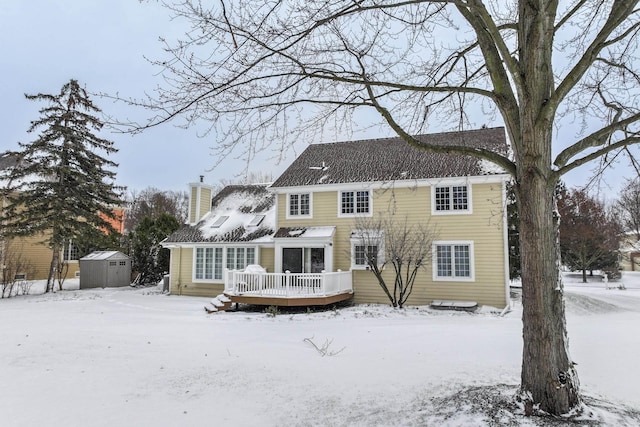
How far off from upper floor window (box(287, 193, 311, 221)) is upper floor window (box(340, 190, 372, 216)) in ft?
4.91

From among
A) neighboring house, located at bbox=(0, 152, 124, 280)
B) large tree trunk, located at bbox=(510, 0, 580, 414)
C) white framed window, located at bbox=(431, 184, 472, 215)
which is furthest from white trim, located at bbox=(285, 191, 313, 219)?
large tree trunk, located at bbox=(510, 0, 580, 414)

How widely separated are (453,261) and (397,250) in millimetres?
2123

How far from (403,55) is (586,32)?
9.55ft

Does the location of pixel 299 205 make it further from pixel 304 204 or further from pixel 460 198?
pixel 460 198

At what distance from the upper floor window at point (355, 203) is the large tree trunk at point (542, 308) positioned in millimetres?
11640

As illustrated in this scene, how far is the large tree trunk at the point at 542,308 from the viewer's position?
167 inches

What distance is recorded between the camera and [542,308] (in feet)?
14.1

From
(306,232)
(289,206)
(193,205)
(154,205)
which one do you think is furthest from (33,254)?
(306,232)

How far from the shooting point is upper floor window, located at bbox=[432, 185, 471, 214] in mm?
14805

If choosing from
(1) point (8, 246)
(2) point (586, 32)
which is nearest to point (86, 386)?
(2) point (586, 32)

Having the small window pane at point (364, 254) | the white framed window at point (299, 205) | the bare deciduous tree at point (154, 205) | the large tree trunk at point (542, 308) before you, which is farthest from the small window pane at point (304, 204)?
the bare deciduous tree at point (154, 205)

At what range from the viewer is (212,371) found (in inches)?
237

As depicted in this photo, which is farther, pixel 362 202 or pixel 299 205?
pixel 299 205

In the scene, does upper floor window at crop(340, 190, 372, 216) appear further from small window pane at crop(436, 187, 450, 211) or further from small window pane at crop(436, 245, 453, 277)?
small window pane at crop(436, 245, 453, 277)
